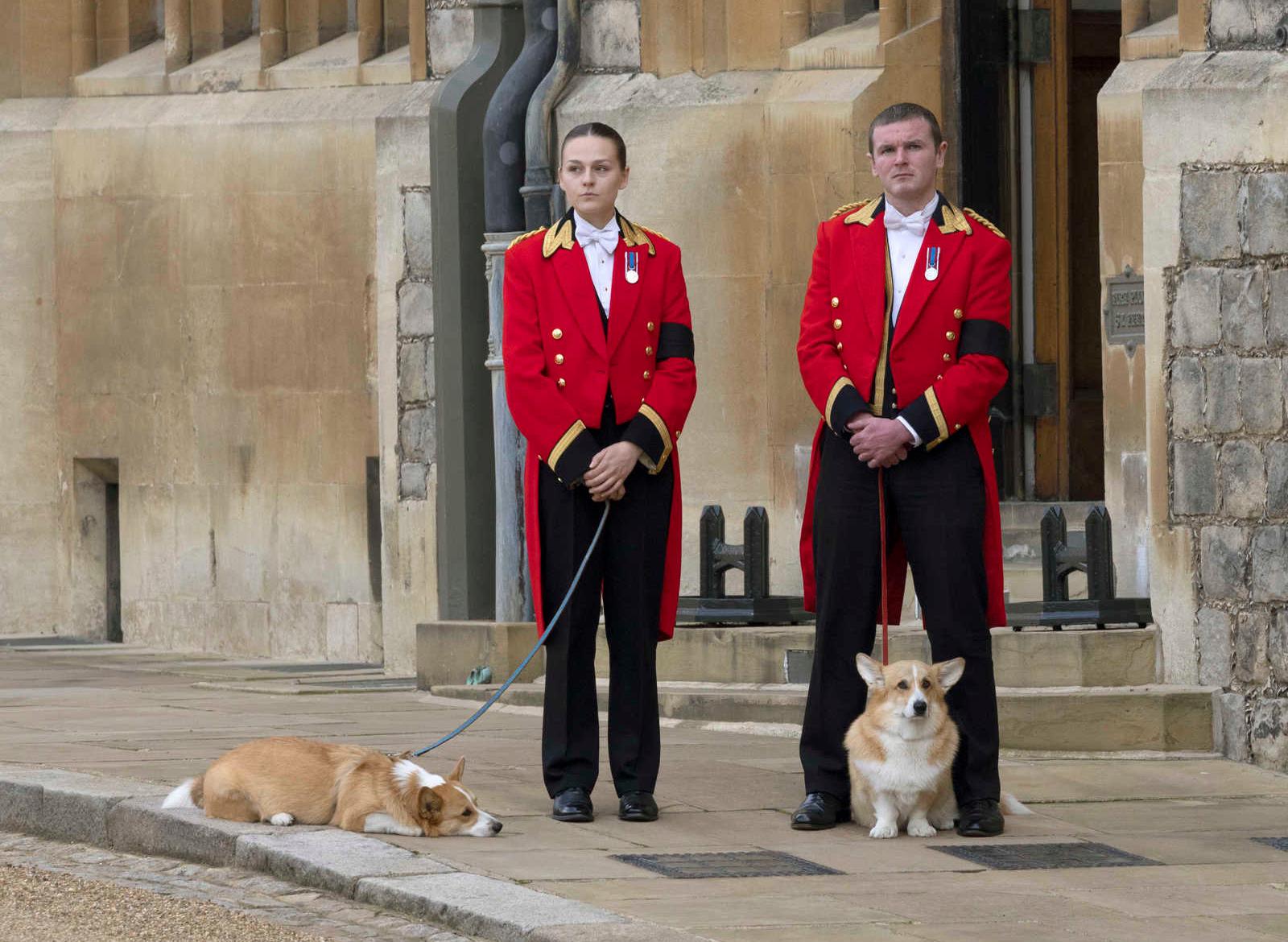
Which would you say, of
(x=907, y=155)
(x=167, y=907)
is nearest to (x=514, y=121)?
(x=907, y=155)

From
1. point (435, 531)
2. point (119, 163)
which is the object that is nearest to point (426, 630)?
point (435, 531)

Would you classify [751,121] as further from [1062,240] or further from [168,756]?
[168,756]

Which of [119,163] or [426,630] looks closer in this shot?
[426,630]

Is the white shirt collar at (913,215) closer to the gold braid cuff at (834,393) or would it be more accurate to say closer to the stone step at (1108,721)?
the gold braid cuff at (834,393)

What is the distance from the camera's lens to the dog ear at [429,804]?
6.64 m

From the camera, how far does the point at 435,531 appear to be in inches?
481

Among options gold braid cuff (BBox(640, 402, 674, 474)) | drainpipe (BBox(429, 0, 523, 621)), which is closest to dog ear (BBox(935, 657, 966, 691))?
gold braid cuff (BBox(640, 402, 674, 474))

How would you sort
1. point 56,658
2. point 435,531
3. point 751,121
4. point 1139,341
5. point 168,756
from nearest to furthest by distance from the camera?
point 168,756
point 1139,341
point 751,121
point 435,531
point 56,658

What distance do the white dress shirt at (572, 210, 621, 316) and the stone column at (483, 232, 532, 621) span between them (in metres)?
3.76

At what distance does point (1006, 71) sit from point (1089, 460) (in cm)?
173

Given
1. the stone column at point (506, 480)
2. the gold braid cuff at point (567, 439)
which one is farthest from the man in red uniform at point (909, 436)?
the stone column at point (506, 480)

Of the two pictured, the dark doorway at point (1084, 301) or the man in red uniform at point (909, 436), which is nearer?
the man in red uniform at point (909, 436)

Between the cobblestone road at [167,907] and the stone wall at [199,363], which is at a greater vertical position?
the stone wall at [199,363]

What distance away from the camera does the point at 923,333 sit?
22.8 ft
